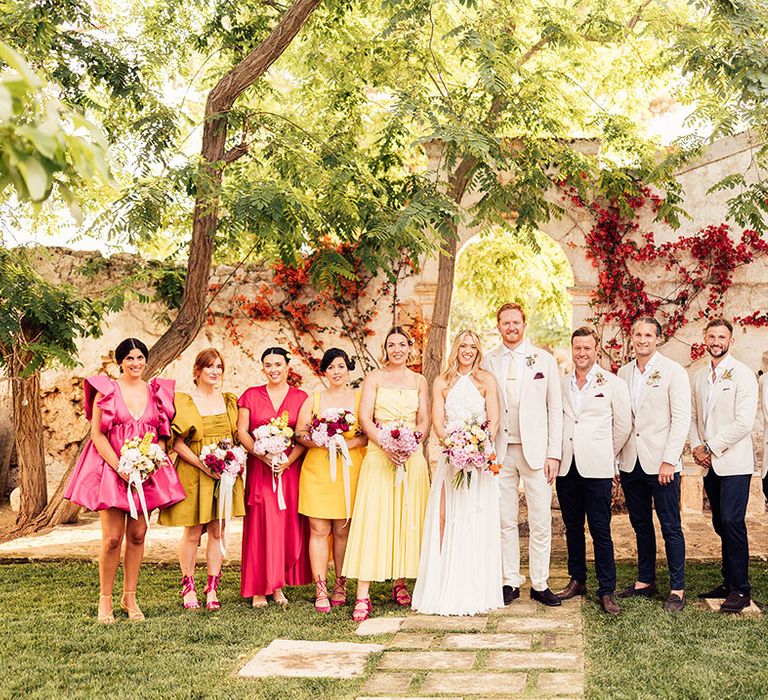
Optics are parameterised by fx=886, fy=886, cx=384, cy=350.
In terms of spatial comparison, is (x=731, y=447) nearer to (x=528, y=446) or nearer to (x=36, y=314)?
(x=528, y=446)

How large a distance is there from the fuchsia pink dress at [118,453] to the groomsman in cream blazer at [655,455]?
292 cm

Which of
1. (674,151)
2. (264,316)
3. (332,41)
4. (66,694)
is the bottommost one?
(66,694)

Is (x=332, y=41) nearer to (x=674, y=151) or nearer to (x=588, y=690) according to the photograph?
(x=674, y=151)

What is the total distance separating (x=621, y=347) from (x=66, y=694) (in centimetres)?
679

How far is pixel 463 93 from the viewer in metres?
7.98

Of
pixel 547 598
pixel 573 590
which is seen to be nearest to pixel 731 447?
pixel 573 590

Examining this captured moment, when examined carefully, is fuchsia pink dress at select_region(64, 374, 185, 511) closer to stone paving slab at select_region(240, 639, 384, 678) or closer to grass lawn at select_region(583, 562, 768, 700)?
stone paving slab at select_region(240, 639, 384, 678)

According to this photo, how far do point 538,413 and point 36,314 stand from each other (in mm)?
4001

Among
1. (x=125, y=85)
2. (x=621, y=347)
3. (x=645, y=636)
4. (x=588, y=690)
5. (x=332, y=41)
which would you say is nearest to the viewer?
(x=588, y=690)

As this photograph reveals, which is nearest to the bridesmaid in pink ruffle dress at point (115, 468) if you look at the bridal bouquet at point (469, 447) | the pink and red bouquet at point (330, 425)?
the pink and red bouquet at point (330, 425)

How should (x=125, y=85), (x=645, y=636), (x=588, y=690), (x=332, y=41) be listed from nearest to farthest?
1. (x=588, y=690)
2. (x=645, y=636)
3. (x=125, y=85)
4. (x=332, y=41)

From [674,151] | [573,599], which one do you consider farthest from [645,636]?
[674,151]

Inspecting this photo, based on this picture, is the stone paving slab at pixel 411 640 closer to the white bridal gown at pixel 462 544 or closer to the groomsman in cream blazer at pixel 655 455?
the white bridal gown at pixel 462 544

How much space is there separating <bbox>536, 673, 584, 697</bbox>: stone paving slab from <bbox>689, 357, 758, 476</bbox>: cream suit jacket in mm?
2008
